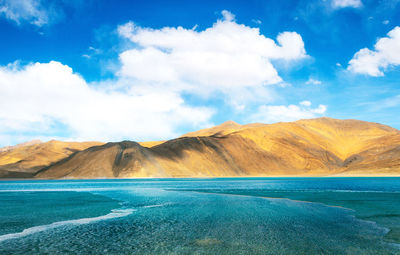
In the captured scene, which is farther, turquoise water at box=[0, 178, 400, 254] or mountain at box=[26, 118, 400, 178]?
mountain at box=[26, 118, 400, 178]

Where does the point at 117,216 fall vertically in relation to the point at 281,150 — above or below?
below

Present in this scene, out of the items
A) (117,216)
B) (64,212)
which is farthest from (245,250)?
(64,212)

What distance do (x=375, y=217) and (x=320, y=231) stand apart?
342 inches

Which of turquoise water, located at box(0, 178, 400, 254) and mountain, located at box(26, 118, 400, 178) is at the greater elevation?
mountain, located at box(26, 118, 400, 178)

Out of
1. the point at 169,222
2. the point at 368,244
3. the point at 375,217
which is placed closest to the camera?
the point at 368,244

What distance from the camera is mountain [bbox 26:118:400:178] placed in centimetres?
15388

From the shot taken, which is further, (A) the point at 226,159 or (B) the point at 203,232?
(A) the point at 226,159

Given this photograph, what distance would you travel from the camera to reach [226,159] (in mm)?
181000

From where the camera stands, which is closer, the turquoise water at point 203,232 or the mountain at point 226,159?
the turquoise water at point 203,232

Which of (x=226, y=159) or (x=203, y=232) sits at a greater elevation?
(x=226, y=159)

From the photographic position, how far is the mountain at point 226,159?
15388 centimetres

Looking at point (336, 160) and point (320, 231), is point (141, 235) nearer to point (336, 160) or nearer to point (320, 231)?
point (320, 231)

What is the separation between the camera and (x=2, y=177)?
18400 cm

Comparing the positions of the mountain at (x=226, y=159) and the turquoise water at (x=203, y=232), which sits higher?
the mountain at (x=226, y=159)
